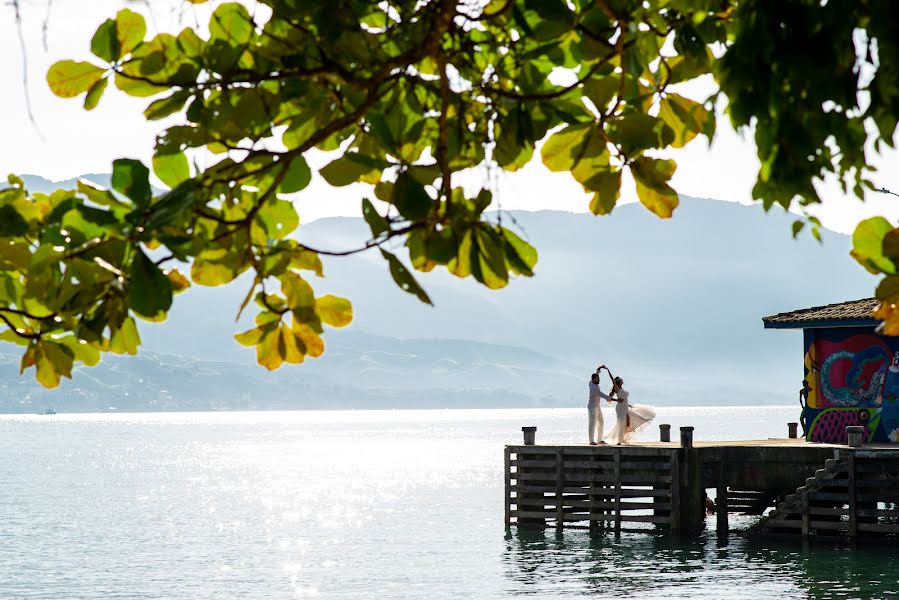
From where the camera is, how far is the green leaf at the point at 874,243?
13.0 feet

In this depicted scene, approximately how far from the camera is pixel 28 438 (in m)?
194

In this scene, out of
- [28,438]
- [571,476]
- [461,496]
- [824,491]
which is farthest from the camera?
[28,438]

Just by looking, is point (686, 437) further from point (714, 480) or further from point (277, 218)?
point (277, 218)

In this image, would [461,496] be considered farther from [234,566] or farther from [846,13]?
[846,13]

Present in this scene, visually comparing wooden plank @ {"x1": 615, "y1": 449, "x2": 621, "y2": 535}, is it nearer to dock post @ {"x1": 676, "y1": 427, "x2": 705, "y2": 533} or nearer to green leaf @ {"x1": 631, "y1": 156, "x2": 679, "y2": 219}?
dock post @ {"x1": 676, "y1": 427, "x2": 705, "y2": 533}

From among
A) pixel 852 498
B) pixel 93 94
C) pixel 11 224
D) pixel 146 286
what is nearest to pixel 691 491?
pixel 852 498

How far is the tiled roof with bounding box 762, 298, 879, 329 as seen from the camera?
28.2m

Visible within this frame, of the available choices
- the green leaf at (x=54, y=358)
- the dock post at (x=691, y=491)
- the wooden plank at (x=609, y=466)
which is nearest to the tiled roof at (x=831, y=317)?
the dock post at (x=691, y=491)

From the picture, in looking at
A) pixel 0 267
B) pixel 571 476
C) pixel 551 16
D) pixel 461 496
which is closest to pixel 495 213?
pixel 551 16

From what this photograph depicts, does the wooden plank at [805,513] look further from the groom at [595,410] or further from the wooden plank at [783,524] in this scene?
Answer: the groom at [595,410]

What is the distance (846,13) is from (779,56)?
0.67ft

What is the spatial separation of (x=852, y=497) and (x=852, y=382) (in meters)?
2.88

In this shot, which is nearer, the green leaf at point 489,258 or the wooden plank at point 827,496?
the green leaf at point 489,258

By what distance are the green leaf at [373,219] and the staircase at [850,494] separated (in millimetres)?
24268
